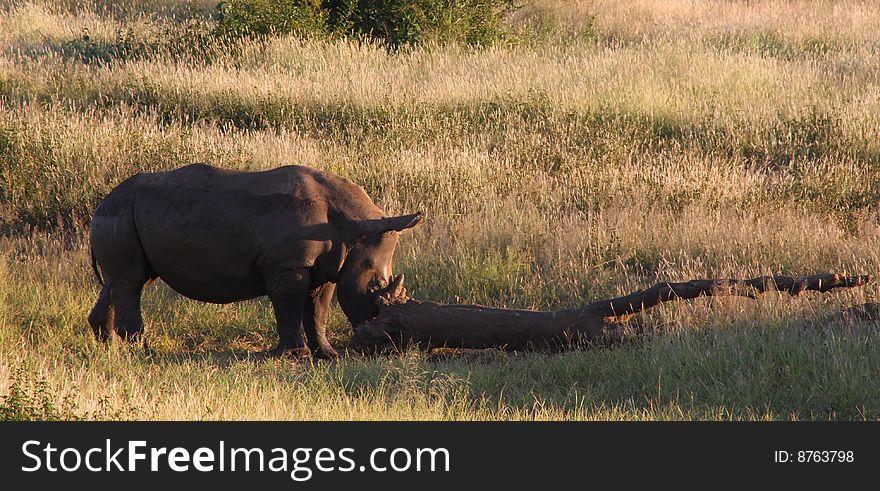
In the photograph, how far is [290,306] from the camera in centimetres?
747

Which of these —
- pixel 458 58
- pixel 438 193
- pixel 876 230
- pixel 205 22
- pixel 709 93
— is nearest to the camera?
pixel 876 230

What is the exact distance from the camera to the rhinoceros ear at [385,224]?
291 inches

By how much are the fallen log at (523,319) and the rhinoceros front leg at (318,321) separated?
0.22 metres

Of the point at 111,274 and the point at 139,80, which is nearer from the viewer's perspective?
the point at 111,274

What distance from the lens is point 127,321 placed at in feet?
25.3

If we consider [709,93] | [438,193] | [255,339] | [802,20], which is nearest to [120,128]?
[438,193]

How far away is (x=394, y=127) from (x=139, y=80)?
419 centimetres

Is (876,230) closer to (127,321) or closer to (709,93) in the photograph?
(709,93)

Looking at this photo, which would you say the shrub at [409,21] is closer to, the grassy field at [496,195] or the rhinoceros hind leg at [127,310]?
the grassy field at [496,195]

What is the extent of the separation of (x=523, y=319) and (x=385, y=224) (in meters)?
1.24

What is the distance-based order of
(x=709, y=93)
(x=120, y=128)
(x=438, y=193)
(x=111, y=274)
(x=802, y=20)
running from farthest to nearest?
(x=802, y=20), (x=709, y=93), (x=120, y=128), (x=438, y=193), (x=111, y=274)

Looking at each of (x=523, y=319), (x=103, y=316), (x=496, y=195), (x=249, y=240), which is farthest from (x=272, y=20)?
(x=523, y=319)

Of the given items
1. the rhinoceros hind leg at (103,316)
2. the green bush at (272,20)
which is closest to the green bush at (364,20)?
the green bush at (272,20)

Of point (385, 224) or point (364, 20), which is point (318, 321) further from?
point (364, 20)
